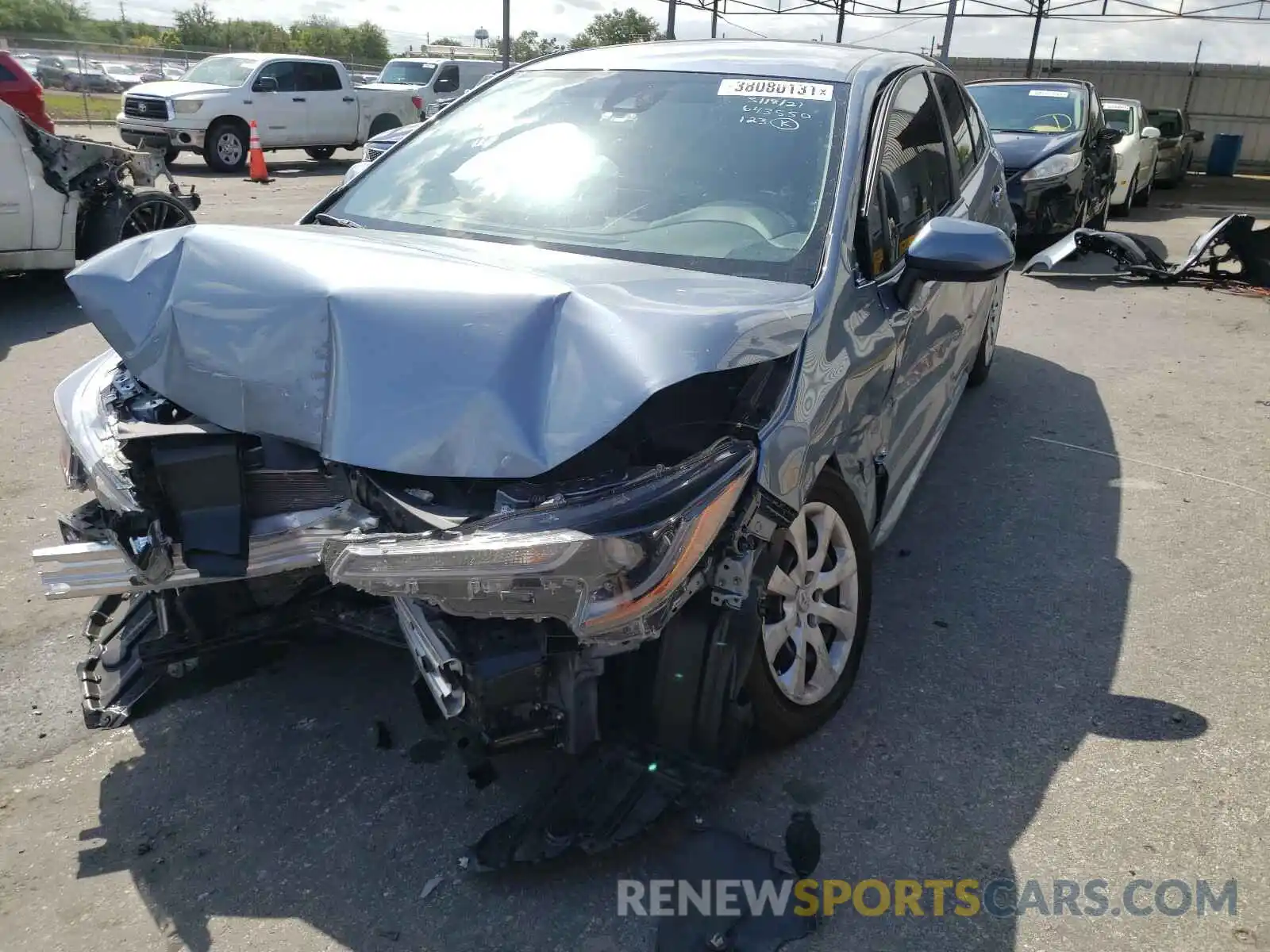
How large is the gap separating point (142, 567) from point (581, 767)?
112 cm

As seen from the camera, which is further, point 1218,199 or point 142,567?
point 1218,199

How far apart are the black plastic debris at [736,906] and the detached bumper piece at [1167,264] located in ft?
27.6

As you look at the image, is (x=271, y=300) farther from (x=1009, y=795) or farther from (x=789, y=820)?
(x=1009, y=795)

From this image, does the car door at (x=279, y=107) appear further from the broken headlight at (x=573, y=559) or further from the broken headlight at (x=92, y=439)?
the broken headlight at (x=573, y=559)

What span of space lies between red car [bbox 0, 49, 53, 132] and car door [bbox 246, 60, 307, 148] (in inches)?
230

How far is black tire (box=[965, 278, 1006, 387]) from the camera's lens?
579cm

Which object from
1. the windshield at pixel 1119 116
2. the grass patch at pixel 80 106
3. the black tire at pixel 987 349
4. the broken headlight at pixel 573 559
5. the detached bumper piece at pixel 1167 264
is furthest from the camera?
the grass patch at pixel 80 106

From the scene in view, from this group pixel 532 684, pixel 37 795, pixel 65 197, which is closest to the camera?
pixel 532 684

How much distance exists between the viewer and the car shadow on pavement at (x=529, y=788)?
89.5 inches

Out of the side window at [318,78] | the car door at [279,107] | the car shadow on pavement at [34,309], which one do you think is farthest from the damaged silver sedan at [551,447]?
the side window at [318,78]

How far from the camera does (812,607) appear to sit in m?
2.81

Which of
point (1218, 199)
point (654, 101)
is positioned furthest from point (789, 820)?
point (1218, 199)

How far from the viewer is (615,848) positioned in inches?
90.1

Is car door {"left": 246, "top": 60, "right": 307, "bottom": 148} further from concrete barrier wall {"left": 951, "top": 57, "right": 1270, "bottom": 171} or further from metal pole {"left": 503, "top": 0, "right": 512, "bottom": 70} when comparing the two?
concrete barrier wall {"left": 951, "top": 57, "right": 1270, "bottom": 171}
